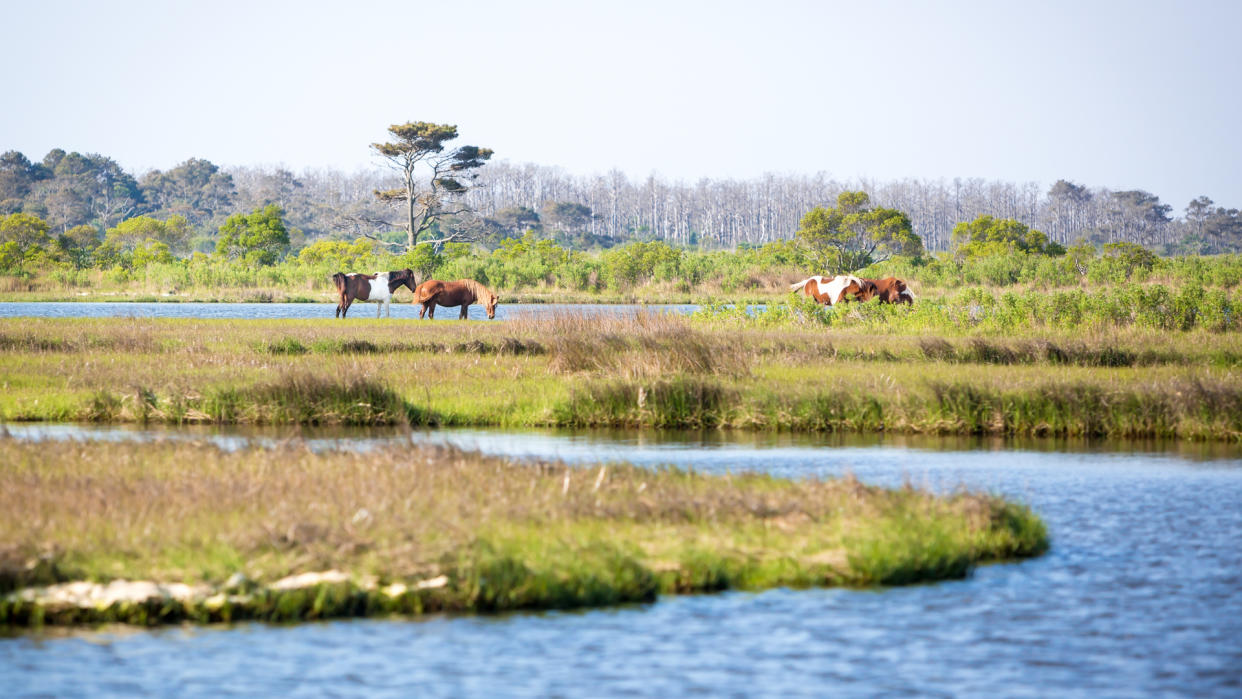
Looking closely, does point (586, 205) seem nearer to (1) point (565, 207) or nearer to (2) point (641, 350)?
(1) point (565, 207)

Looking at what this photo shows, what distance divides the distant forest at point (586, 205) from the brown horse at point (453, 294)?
197ft

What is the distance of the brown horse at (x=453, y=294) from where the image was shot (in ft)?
141

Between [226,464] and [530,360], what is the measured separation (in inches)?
527

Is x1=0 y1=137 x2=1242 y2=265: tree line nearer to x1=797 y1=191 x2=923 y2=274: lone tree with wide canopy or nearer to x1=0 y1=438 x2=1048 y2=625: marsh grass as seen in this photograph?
x1=797 y1=191 x2=923 y2=274: lone tree with wide canopy

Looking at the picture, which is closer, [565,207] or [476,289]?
[476,289]

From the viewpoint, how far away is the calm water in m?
8.25

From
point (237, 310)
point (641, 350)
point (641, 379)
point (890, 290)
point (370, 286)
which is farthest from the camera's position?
point (237, 310)

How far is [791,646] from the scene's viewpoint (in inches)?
359

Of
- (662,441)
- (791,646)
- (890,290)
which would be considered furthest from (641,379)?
(890,290)

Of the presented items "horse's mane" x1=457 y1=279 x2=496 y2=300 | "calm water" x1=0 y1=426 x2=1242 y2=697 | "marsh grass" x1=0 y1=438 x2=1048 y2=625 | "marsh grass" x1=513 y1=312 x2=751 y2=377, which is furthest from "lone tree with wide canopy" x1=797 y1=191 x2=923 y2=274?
"calm water" x1=0 y1=426 x2=1242 y2=697

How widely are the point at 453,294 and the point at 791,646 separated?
1402 inches

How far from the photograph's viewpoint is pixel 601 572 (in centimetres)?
1029

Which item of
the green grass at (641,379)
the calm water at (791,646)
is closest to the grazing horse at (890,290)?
the green grass at (641,379)

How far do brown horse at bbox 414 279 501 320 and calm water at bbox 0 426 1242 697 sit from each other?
32.7 metres
